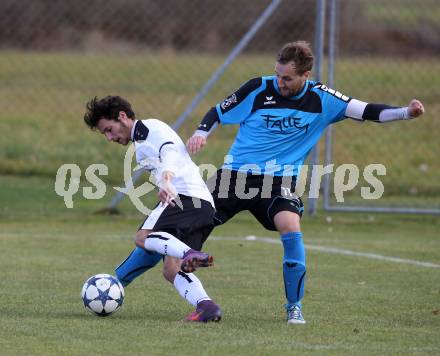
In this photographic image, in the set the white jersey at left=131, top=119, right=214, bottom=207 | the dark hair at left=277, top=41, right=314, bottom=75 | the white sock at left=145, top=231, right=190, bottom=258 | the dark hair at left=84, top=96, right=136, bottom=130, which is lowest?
the white sock at left=145, top=231, right=190, bottom=258

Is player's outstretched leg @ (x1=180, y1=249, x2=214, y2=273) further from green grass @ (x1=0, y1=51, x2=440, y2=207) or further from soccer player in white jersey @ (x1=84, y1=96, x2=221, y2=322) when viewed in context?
green grass @ (x1=0, y1=51, x2=440, y2=207)

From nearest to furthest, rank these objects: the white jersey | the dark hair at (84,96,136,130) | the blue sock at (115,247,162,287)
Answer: the white jersey
the dark hair at (84,96,136,130)
the blue sock at (115,247,162,287)

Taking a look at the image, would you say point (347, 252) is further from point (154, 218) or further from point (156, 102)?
point (156, 102)

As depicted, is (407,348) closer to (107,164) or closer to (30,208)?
(30,208)

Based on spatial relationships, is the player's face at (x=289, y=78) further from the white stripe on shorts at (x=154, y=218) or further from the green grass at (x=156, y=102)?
the green grass at (x=156, y=102)

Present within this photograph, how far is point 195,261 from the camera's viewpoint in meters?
6.24

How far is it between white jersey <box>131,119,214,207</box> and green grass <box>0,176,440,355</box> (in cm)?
84

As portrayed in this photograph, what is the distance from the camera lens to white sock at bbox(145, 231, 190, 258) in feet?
21.1

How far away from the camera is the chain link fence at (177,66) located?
1398 centimetres

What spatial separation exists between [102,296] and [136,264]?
1.74ft

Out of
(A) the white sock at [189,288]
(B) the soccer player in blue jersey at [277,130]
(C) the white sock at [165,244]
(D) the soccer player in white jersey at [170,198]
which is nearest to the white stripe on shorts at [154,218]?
(D) the soccer player in white jersey at [170,198]

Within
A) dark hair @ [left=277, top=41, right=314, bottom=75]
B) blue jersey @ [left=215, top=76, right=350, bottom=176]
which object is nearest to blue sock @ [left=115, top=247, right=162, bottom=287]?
blue jersey @ [left=215, top=76, right=350, bottom=176]

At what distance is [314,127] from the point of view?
7121 millimetres

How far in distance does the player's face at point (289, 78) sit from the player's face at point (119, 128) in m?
1.02
